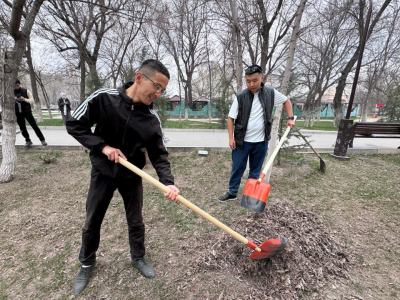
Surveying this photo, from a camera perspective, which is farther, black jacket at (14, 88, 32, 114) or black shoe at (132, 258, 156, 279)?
black jacket at (14, 88, 32, 114)

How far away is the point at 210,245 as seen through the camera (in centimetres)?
244

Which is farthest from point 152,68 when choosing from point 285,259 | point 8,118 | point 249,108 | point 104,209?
point 8,118

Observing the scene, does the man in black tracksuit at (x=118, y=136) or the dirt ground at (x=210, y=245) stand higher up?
the man in black tracksuit at (x=118, y=136)

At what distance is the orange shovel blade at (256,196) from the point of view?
2549mm

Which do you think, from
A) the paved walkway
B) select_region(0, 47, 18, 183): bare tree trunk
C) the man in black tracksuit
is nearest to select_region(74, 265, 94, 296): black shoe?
the man in black tracksuit

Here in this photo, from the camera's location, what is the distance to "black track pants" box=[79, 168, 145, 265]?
1823mm

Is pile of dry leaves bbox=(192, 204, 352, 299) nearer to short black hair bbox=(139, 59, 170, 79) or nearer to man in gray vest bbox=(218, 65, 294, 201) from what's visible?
man in gray vest bbox=(218, 65, 294, 201)

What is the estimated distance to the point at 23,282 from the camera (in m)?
2.04

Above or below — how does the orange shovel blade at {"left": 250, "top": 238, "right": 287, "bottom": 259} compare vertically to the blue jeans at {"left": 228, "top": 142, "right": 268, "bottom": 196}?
below

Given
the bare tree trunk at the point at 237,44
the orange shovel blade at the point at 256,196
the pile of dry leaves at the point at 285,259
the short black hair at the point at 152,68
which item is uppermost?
the bare tree trunk at the point at 237,44

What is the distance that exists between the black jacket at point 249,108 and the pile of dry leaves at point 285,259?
3.92 ft

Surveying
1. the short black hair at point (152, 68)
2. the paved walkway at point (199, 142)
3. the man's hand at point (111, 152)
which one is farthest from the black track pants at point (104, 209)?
the paved walkway at point (199, 142)

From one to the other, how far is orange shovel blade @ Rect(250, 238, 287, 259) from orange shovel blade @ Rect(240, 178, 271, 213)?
1.77 ft

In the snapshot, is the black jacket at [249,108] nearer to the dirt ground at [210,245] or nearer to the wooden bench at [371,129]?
the dirt ground at [210,245]
